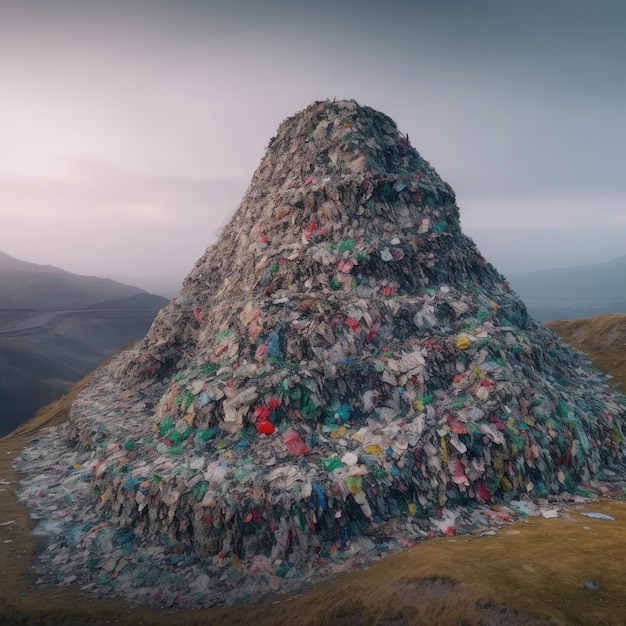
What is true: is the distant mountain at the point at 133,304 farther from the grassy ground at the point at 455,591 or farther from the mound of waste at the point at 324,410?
the grassy ground at the point at 455,591

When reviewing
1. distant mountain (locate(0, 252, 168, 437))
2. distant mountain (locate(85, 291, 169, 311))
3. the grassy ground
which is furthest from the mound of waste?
distant mountain (locate(85, 291, 169, 311))

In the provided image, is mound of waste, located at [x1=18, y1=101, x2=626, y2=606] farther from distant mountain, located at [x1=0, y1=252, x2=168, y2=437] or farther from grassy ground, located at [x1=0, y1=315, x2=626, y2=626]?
distant mountain, located at [x1=0, y1=252, x2=168, y2=437]

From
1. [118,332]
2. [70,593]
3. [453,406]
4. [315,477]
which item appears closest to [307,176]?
[453,406]

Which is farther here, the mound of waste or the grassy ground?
the mound of waste

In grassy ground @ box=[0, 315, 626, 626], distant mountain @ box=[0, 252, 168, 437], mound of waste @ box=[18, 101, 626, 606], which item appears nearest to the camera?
grassy ground @ box=[0, 315, 626, 626]

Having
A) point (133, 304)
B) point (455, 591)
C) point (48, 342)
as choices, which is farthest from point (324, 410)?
point (133, 304)

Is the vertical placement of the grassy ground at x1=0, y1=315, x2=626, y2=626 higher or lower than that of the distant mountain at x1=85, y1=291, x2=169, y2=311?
lower

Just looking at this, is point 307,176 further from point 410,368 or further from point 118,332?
point 118,332

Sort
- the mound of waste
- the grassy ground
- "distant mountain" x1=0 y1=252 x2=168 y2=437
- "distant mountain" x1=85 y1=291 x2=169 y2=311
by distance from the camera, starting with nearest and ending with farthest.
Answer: the grassy ground < the mound of waste < "distant mountain" x1=0 y1=252 x2=168 y2=437 < "distant mountain" x1=85 y1=291 x2=169 y2=311
